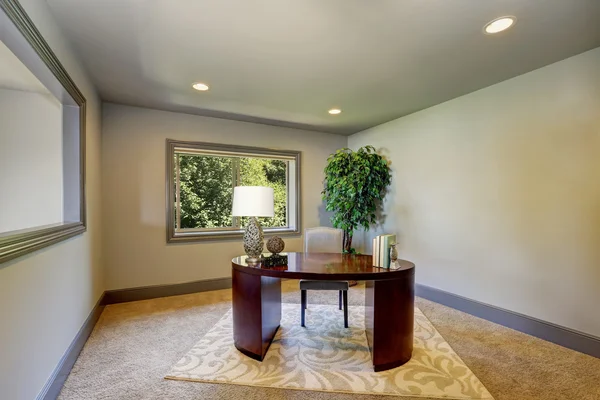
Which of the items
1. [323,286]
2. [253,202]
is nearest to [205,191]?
[253,202]

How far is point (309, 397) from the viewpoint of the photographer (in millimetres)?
1759

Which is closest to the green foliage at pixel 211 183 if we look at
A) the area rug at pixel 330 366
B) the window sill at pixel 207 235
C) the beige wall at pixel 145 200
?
the window sill at pixel 207 235

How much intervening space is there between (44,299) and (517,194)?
363 cm

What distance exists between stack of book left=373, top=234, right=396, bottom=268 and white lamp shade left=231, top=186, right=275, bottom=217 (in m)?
0.88

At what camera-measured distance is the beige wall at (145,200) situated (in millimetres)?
3439

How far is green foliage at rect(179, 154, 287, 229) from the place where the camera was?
3.97m

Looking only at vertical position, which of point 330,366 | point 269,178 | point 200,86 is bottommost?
point 330,366

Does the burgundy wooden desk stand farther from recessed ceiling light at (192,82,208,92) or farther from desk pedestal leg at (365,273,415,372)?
recessed ceiling light at (192,82,208,92)

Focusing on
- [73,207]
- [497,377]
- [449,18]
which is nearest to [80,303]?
[73,207]

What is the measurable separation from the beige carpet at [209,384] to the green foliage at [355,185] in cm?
140

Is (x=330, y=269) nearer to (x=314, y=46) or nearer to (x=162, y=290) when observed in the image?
(x=314, y=46)

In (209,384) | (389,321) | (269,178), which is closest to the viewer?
(209,384)

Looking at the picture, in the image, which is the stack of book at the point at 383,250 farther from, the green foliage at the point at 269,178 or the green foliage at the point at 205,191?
the green foliage at the point at 205,191

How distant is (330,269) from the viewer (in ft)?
7.26
